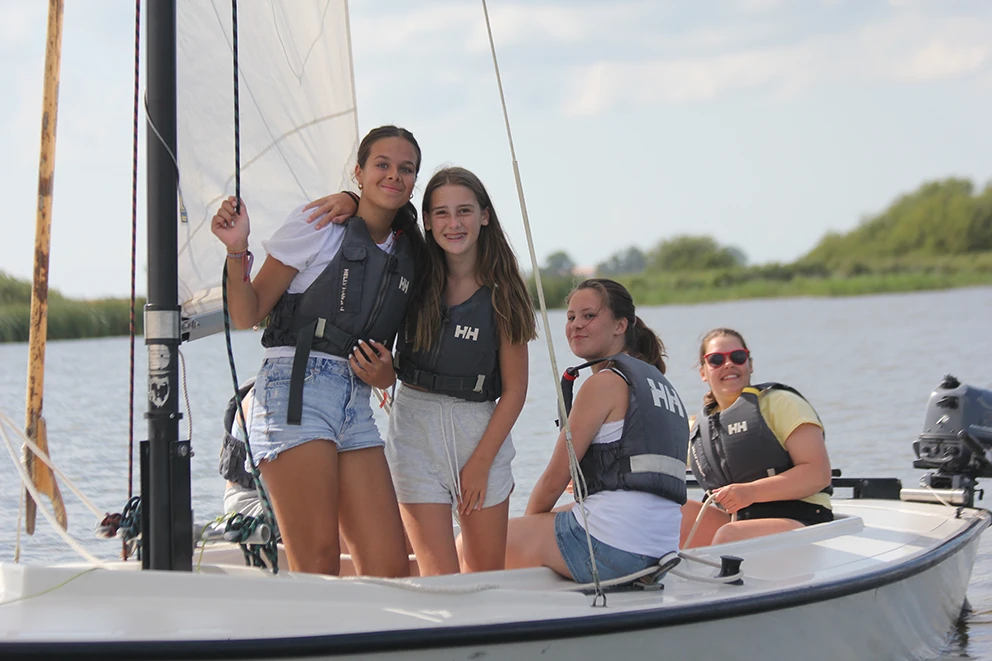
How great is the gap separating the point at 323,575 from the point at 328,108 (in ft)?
6.48

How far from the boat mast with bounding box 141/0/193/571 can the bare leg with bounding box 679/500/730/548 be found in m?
2.46

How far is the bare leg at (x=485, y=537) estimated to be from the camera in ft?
11.9

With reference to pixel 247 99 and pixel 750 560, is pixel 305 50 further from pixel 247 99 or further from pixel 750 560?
pixel 750 560

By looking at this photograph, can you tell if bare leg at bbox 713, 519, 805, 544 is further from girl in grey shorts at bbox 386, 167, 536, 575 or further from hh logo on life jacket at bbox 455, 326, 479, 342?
hh logo on life jacket at bbox 455, 326, 479, 342

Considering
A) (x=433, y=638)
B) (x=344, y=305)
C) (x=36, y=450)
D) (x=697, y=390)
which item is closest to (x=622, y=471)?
(x=433, y=638)

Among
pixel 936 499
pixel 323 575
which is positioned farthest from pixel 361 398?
pixel 936 499

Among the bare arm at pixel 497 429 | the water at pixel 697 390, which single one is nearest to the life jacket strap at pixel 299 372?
the bare arm at pixel 497 429

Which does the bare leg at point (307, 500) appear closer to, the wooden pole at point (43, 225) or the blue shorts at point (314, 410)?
the blue shorts at point (314, 410)

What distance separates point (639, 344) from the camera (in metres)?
3.95

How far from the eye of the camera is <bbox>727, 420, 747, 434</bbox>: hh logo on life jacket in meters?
4.70

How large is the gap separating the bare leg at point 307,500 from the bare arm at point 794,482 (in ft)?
6.01

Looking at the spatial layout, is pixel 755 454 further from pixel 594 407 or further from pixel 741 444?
pixel 594 407

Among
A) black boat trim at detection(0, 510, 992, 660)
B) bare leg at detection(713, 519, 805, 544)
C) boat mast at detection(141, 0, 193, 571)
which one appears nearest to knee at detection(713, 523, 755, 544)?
bare leg at detection(713, 519, 805, 544)

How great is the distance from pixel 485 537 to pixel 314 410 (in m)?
0.71
